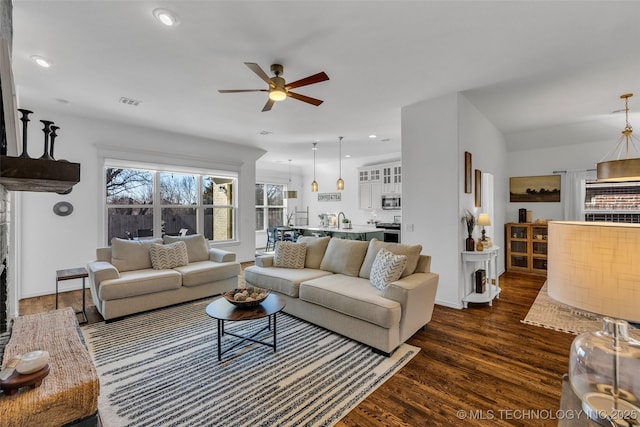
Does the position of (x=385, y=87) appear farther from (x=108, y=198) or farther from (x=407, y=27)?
(x=108, y=198)

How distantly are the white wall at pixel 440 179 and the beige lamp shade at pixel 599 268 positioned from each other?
9.43ft

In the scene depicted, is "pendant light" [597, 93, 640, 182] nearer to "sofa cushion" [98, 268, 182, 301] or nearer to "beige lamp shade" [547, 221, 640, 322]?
"beige lamp shade" [547, 221, 640, 322]

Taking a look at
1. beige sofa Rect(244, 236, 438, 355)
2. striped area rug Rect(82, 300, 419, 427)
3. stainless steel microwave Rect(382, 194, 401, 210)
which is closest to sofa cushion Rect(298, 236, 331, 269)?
beige sofa Rect(244, 236, 438, 355)

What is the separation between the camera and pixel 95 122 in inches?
189

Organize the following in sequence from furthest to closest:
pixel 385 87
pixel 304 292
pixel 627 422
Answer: pixel 385 87
pixel 304 292
pixel 627 422

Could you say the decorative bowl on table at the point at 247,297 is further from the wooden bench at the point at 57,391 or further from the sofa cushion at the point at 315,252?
the sofa cushion at the point at 315,252

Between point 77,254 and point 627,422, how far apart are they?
6128 millimetres

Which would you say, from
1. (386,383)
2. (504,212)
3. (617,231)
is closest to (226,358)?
(386,383)

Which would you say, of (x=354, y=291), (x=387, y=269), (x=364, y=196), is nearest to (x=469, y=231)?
(x=387, y=269)

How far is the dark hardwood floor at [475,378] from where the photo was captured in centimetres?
185

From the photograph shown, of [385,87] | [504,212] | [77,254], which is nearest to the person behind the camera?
[385,87]

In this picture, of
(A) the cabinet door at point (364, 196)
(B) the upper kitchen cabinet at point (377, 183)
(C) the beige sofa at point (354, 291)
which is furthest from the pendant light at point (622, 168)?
(A) the cabinet door at point (364, 196)

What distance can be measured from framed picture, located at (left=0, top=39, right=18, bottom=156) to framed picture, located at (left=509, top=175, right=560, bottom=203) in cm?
746

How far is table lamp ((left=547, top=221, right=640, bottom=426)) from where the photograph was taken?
0.87 metres
